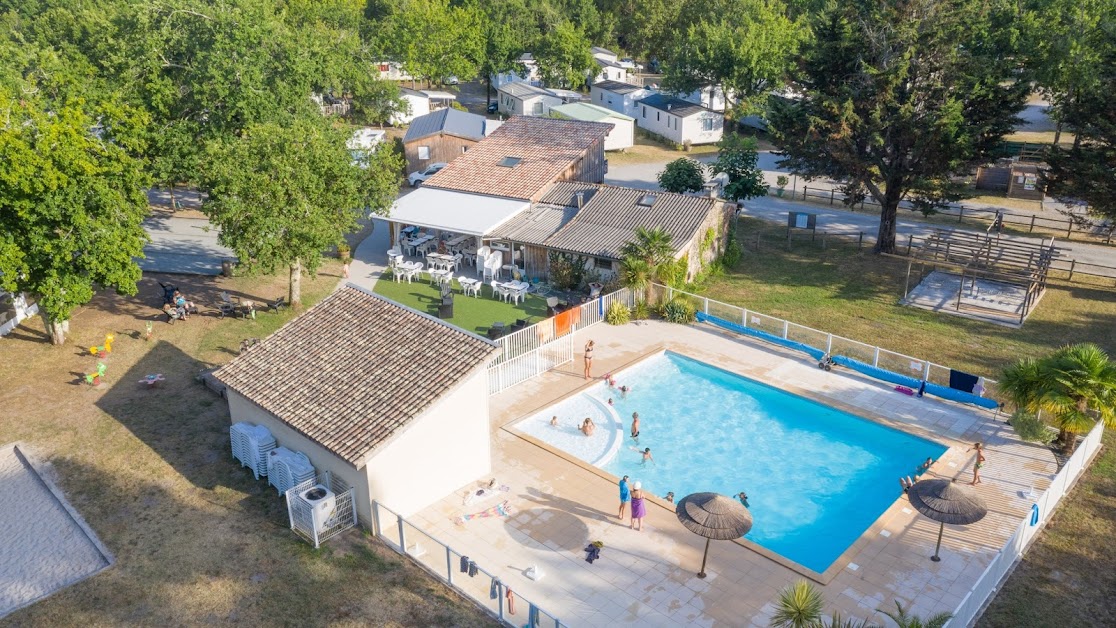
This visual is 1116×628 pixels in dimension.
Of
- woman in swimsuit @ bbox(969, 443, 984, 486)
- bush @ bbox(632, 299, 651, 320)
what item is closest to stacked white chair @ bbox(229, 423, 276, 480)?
bush @ bbox(632, 299, 651, 320)

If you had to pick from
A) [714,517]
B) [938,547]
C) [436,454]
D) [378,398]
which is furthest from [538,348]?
[938,547]

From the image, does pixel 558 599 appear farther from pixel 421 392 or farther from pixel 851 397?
pixel 851 397

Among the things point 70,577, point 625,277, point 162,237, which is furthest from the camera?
point 162,237

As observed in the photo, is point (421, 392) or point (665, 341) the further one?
point (665, 341)

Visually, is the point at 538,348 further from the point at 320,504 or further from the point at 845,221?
the point at 845,221

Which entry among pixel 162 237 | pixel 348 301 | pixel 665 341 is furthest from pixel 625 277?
pixel 162 237

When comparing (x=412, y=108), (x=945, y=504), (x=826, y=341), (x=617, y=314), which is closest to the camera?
(x=945, y=504)

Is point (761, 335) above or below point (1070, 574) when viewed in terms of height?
above

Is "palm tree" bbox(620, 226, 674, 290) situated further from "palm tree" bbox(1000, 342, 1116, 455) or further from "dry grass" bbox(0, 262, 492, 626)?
"dry grass" bbox(0, 262, 492, 626)

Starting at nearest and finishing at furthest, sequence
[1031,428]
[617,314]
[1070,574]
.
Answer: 1. [1070,574]
2. [1031,428]
3. [617,314]
